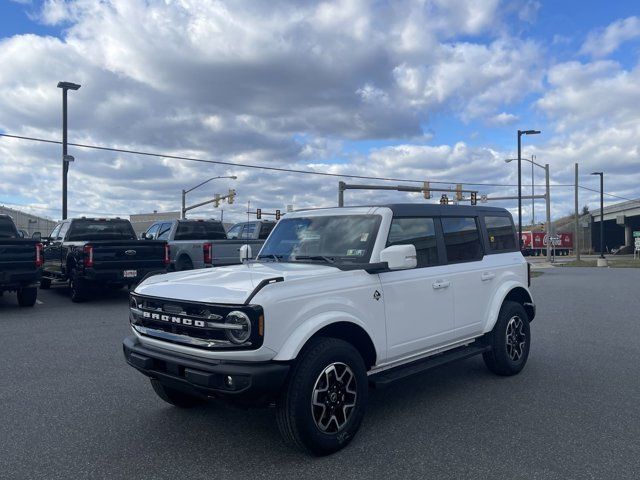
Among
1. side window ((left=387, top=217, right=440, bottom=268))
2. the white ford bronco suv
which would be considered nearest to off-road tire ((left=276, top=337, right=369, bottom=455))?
the white ford bronco suv

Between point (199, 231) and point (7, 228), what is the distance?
4840mm

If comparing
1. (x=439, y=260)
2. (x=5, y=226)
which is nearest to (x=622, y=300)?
(x=439, y=260)

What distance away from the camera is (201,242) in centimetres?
1463

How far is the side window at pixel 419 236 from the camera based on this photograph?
5180 millimetres

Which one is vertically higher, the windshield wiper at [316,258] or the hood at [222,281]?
the windshield wiper at [316,258]

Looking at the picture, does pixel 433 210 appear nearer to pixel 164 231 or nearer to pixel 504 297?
pixel 504 297

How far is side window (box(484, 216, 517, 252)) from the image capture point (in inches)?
255

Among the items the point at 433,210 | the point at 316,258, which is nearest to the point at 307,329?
the point at 316,258

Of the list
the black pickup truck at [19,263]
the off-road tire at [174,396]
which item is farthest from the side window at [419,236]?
the black pickup truck at [19,263]

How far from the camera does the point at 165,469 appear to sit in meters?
3.89

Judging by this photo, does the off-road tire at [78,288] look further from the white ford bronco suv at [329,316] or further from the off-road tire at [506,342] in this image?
the off-road tire at [506,342]

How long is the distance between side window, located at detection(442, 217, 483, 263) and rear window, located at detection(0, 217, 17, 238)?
39.4 feet

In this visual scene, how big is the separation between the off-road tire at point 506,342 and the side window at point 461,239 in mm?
748

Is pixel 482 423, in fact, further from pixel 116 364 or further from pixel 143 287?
pixel 116 364
